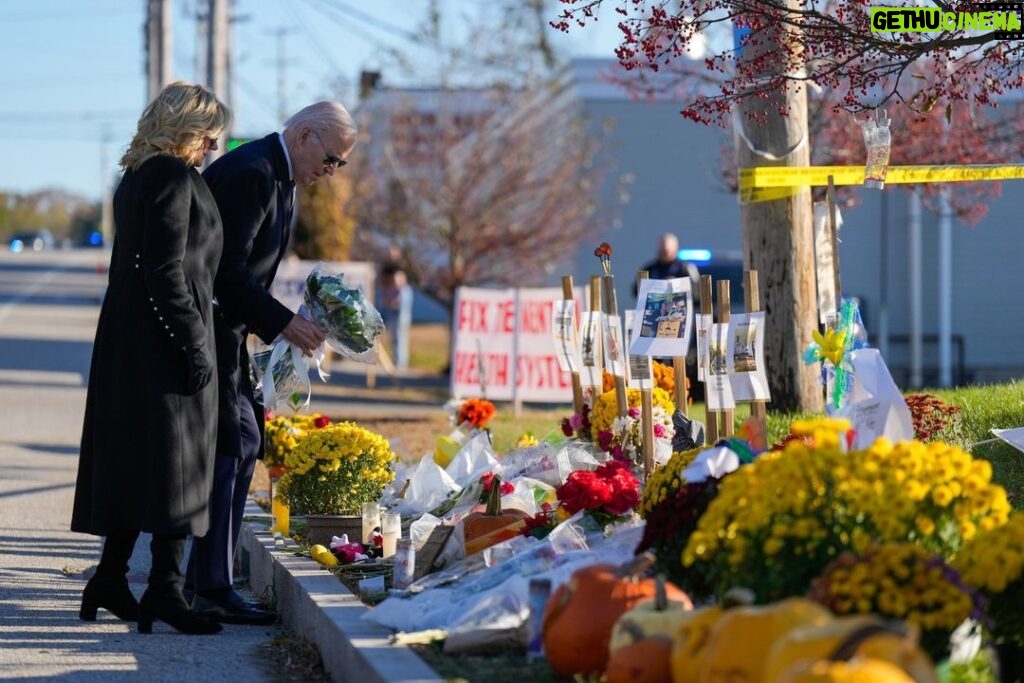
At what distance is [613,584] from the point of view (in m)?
4.90

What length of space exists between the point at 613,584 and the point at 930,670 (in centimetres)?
139

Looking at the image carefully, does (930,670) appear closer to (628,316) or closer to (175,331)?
(175,331)

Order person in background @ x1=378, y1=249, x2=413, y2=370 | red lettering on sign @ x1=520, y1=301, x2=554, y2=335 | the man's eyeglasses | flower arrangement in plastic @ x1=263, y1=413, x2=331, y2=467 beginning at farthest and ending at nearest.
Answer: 1. person in background @ x1=378, y1=249, x2=413, y2=370
2. red lettering on sign @ x1=520, y1=301, x2=554, y2=335
3. flower arrangement in plastic @ x1=263, y1=413, x2=331, y2=467
4. the man's eyeglasses

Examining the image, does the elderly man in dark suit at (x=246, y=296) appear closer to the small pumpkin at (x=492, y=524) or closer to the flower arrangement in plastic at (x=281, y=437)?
the small pumpkin at (x=492, y=524)

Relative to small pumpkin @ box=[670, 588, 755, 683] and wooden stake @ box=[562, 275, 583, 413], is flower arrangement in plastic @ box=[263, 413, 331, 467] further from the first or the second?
small pumpkin @ box=[670, 588, 755, 683]

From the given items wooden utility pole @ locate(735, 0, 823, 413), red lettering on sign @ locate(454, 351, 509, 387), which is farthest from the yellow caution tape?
red lettering on sign @ locate(454, 351, 509, 387)

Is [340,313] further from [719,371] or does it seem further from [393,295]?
[393,295]

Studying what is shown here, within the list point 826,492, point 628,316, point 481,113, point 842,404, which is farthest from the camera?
point 481,113

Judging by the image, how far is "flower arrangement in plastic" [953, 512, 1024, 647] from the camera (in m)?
4.38

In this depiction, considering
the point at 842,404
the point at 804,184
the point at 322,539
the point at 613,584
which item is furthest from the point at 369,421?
the point at 613,584

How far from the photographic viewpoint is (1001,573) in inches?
172

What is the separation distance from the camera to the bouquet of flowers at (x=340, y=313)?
23.5 feet
